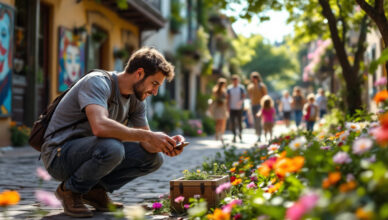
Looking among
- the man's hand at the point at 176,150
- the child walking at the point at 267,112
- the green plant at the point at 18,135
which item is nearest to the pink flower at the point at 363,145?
the man's hand at the point at 176,150

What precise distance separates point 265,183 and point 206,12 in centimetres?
2506

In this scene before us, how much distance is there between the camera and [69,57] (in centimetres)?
1338

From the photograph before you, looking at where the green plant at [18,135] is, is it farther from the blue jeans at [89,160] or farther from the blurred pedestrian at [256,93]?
the blue jeans at [89,160]

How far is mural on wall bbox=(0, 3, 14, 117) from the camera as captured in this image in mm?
10289

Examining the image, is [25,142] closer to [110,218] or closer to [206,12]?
[110,218]

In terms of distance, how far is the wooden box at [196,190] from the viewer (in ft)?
13.5

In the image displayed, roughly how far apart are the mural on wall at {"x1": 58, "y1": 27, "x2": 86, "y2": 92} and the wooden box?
920 cm

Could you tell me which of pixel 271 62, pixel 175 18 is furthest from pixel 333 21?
pixel 271 62

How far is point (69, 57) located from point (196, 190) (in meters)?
9.86

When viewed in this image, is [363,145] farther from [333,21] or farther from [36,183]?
[333,21]

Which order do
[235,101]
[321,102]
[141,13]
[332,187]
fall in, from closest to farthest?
[332,187] → [235,101] → [141,13] → [321,102]

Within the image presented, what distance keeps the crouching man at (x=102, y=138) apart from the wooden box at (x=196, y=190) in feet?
0.83

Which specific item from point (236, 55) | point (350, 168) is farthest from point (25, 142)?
point (236, 55)

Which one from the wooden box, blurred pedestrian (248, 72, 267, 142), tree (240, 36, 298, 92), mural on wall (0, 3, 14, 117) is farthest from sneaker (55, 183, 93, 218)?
tree (240, 36, 298, 92)
